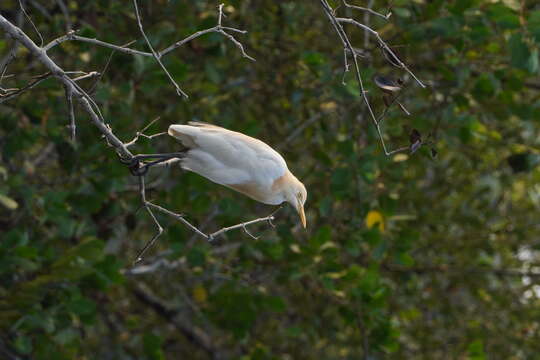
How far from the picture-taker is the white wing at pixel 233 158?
2447mm

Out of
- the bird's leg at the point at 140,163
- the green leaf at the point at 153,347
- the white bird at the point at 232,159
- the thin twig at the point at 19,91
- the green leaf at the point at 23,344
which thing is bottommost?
the green leaf at the point at 153,347

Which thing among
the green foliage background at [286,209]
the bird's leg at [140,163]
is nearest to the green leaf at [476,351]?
the green foliage background at [286,209]

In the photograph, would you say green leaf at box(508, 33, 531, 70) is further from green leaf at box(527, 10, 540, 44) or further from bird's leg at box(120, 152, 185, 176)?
bird's leg at box(120, 152, 185, 176)

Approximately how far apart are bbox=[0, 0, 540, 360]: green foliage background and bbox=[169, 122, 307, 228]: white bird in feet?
2.10

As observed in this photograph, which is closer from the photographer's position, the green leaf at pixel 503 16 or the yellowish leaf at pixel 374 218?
the green leaf at pixel 503 16

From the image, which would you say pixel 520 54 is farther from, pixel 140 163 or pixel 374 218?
pixel 140 163

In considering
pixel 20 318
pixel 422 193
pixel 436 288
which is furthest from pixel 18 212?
pixel 436 288

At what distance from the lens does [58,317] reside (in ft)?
11.0

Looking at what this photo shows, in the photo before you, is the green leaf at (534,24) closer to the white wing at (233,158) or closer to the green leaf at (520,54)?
the green leaf at (520,54)

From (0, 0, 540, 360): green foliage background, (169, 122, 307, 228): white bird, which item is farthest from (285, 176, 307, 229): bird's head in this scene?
(0, 0, 540, 360): green foliage background

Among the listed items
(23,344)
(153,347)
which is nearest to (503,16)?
(153,347)

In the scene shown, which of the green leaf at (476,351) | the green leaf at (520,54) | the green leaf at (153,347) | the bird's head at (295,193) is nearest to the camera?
the bird's head at (295,193)

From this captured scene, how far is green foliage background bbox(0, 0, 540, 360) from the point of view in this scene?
3.42 metres

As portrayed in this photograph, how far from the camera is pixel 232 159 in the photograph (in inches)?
96.0
